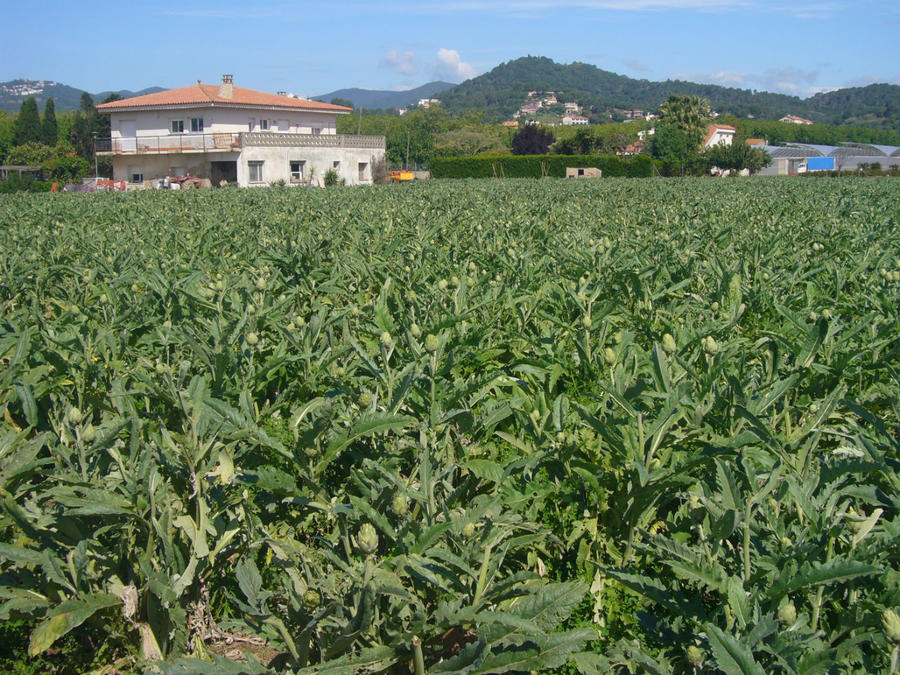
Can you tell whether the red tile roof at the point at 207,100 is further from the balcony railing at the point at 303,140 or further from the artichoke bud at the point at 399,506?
the artichoke bud at the point at 399,506

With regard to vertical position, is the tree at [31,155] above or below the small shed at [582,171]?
above

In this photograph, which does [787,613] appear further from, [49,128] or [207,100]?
[49,128]

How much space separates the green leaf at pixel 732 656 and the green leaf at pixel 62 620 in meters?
1.83

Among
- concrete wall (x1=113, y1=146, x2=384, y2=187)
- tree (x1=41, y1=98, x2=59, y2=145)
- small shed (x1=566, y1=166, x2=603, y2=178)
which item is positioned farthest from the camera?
tree (x1=41, y1=98, x2=59, y2=145)

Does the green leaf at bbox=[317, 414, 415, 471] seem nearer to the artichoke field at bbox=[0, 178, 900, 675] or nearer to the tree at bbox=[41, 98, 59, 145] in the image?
the artichoke field at bbox=[0, 178, 900, 675]

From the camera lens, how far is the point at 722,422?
9.50 ft

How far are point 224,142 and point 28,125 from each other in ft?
189

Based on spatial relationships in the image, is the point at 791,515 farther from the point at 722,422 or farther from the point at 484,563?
the point at 484,563

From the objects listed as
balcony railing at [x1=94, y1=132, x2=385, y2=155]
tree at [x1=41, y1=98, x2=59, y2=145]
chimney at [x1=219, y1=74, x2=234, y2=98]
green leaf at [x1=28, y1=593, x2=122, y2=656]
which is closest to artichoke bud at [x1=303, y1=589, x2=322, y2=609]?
green leaf at [x1=28, y1=593, x2=122, y2=656]

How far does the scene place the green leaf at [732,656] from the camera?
173cm

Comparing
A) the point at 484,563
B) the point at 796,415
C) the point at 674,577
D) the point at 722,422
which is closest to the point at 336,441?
the point at 484,563

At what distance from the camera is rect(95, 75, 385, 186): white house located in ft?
176

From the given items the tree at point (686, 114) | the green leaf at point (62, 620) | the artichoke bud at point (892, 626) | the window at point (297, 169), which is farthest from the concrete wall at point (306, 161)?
the tree at point (686, 114)

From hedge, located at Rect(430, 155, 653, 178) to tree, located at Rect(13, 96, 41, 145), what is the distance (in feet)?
209
